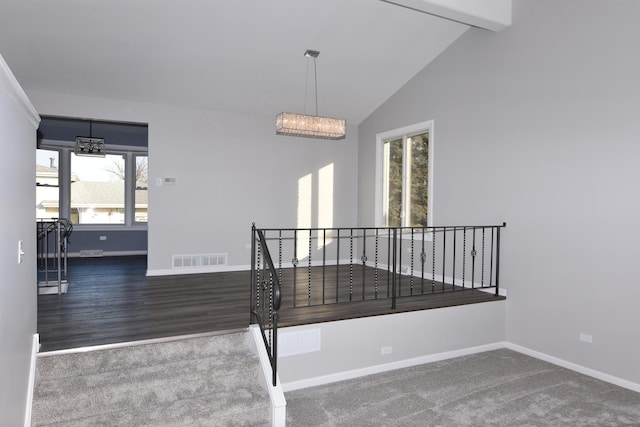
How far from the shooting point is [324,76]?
5.73 metres

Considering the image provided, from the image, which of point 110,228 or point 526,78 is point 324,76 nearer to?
point 526,78

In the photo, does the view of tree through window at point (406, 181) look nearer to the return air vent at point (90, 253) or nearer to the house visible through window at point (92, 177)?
the house visible through window at point (92, 177)

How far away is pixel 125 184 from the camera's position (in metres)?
9.11

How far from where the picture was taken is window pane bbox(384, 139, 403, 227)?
6.45 metres

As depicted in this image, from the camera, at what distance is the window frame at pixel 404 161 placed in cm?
566

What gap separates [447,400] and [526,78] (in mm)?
3389

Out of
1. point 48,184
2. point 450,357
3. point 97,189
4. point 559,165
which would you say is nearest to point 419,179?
point 559,165

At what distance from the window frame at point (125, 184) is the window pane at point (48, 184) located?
7cm

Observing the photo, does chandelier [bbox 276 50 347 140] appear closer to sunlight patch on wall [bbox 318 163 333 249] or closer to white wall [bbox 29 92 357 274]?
white wall [bbox 29 92 357 274]

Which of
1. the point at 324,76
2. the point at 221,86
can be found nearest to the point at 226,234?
the point at 221,86

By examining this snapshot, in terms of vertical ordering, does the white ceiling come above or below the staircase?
above

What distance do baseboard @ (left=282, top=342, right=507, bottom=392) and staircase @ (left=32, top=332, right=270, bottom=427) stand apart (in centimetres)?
50

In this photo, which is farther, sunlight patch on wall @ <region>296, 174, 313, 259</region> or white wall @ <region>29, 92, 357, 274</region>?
sunlight patch on wall @ <region>296, 174, 313, 259</region>

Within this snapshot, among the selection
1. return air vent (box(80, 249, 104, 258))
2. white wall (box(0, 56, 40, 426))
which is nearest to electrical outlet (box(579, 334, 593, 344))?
white wall (box(0, 56, 40, 426))
